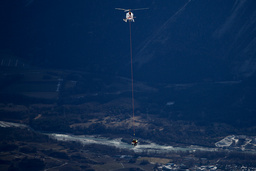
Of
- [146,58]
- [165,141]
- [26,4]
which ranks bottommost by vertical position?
[165,141]

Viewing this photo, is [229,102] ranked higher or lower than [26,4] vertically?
lower

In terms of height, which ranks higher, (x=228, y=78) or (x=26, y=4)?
(x=26, y=4)

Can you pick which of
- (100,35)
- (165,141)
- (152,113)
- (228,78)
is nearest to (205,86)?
(228,78)

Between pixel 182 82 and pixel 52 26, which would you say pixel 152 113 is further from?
pixel 52 26

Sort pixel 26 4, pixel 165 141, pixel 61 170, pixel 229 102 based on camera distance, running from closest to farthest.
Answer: pixel 61 170 → pixel 165 141 → pixel 229 102 → pixel 26 4

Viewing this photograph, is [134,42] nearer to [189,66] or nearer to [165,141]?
[189,66]

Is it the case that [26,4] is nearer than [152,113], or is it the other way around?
[152,113]

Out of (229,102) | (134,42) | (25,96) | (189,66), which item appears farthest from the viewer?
(134,42)

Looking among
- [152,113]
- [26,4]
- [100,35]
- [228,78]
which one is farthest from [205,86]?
[26,4]

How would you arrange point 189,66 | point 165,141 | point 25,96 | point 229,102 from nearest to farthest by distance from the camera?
point 165,141 → point 229,102 → point 25,96 → point 189,66
